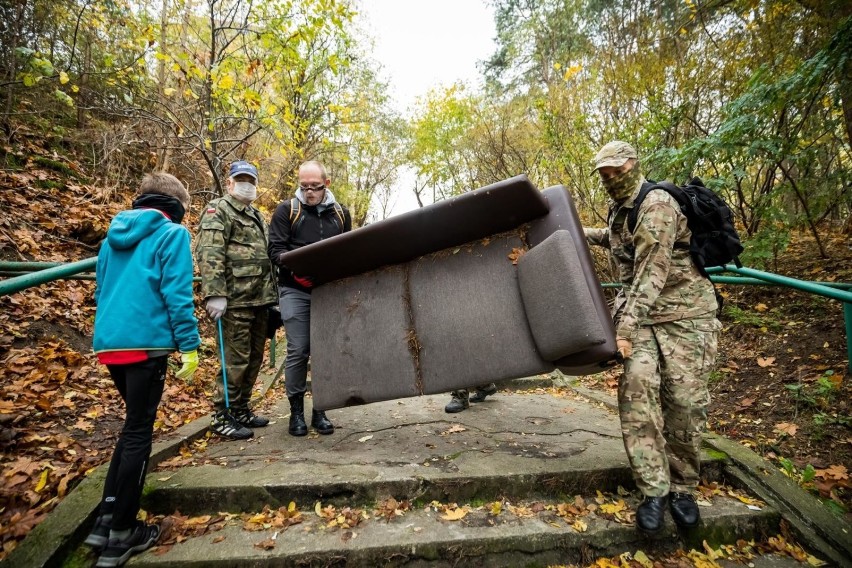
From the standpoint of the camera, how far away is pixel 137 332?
1884mm

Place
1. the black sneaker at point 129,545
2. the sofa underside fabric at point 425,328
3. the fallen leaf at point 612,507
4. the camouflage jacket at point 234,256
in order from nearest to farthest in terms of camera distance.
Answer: the black sneaker at point 129,545, the fallen leaf at point 612,507, the sofa underside fabric at point 425,328, the camouflage jacket at point 234,256

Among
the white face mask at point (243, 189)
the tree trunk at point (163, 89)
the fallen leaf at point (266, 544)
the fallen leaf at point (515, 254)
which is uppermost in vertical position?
the tree trunk at point (163, 89)

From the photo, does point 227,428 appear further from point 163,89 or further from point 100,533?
point 163,89

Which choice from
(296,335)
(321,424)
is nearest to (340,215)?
(296,335)

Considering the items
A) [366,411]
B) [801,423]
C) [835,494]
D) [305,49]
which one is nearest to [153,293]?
[366,411]

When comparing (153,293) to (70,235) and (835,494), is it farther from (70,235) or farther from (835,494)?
(70,235)

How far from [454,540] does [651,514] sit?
98 cm

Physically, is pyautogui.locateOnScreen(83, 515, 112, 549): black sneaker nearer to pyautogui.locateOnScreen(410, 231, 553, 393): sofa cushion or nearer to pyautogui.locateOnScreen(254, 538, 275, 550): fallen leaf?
pyautogui.locateOnScreen(254, 538, 275, 550): fallen leaf

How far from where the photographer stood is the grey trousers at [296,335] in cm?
301

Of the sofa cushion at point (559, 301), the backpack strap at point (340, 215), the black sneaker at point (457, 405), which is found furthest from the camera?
the black sneaker at point (457, 405)

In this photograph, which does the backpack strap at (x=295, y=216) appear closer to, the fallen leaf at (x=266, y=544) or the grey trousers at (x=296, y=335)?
the grey trousers at (x=296, y=335)

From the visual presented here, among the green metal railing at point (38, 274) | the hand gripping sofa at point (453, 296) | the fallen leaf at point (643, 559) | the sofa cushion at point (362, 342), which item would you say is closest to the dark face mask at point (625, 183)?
the hand gripping sofa at point (453, 296)

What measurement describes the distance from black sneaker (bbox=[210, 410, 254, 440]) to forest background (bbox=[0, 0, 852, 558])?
415 mm

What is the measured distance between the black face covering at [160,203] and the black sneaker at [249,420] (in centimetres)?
172
